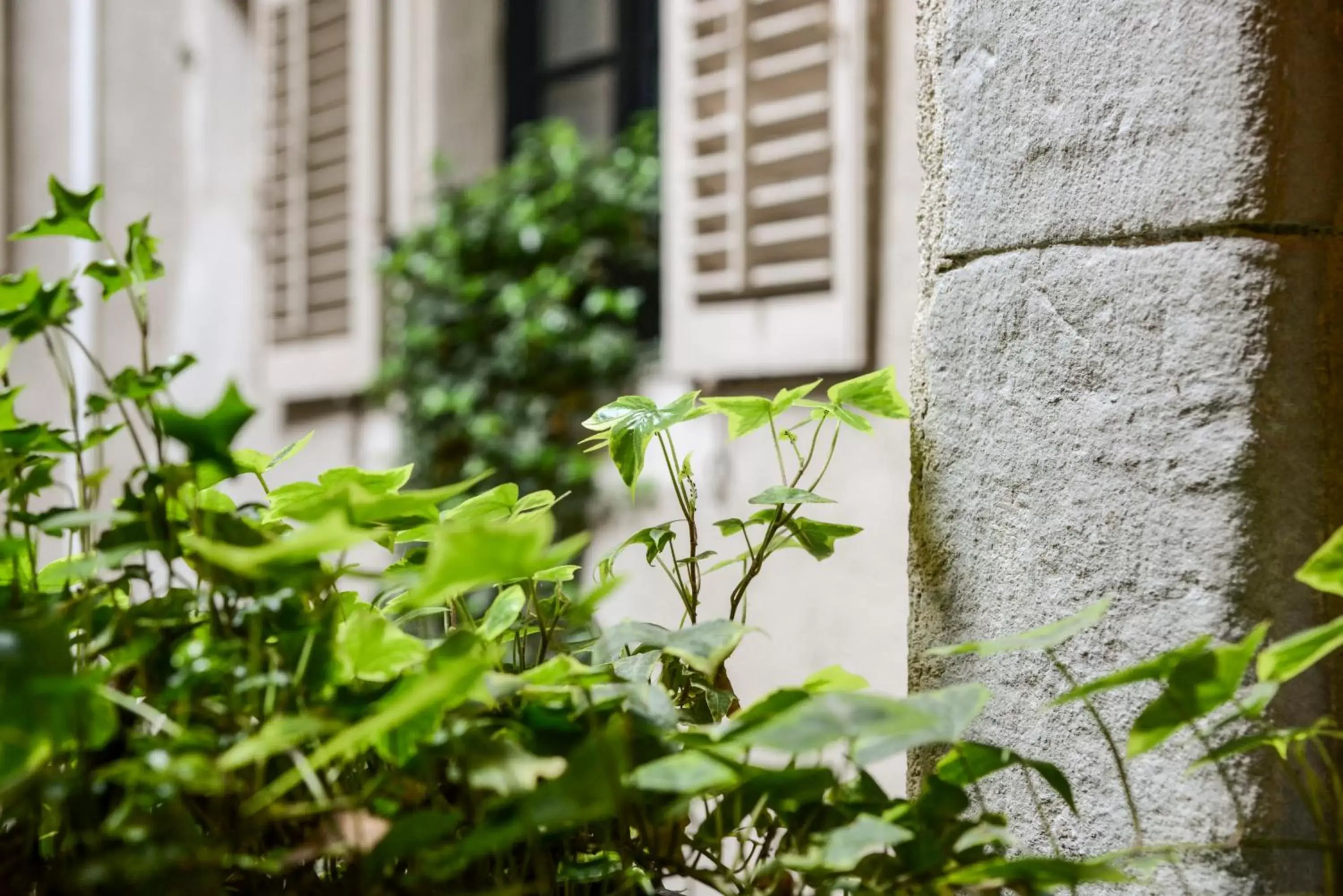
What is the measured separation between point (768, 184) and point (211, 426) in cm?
259

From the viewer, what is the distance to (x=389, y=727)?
0.63m

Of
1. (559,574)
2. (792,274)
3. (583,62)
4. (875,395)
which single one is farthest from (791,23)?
(559,574)

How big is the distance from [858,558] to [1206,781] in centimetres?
214

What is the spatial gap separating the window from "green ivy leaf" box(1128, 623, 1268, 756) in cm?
372

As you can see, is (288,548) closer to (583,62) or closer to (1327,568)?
(1327,568)

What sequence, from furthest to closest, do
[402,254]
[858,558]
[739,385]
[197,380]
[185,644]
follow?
[197,380] < [402,254] < [739,385] < [858,558] < [185,644]

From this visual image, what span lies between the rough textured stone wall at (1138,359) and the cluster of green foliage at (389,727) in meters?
0.07

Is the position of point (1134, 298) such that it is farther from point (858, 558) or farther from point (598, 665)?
point (858, 558)

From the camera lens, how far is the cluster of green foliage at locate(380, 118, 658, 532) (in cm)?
372

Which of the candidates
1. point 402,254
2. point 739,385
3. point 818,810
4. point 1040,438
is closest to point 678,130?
point 739,385

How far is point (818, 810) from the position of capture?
0.71 meters

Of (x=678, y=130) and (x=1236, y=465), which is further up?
(x=678, y=130)

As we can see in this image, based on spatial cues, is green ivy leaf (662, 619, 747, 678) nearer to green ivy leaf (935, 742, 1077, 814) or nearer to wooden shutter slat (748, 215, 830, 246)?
green ivy leaf (935, 742, 1077, 814)

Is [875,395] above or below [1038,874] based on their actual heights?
above
